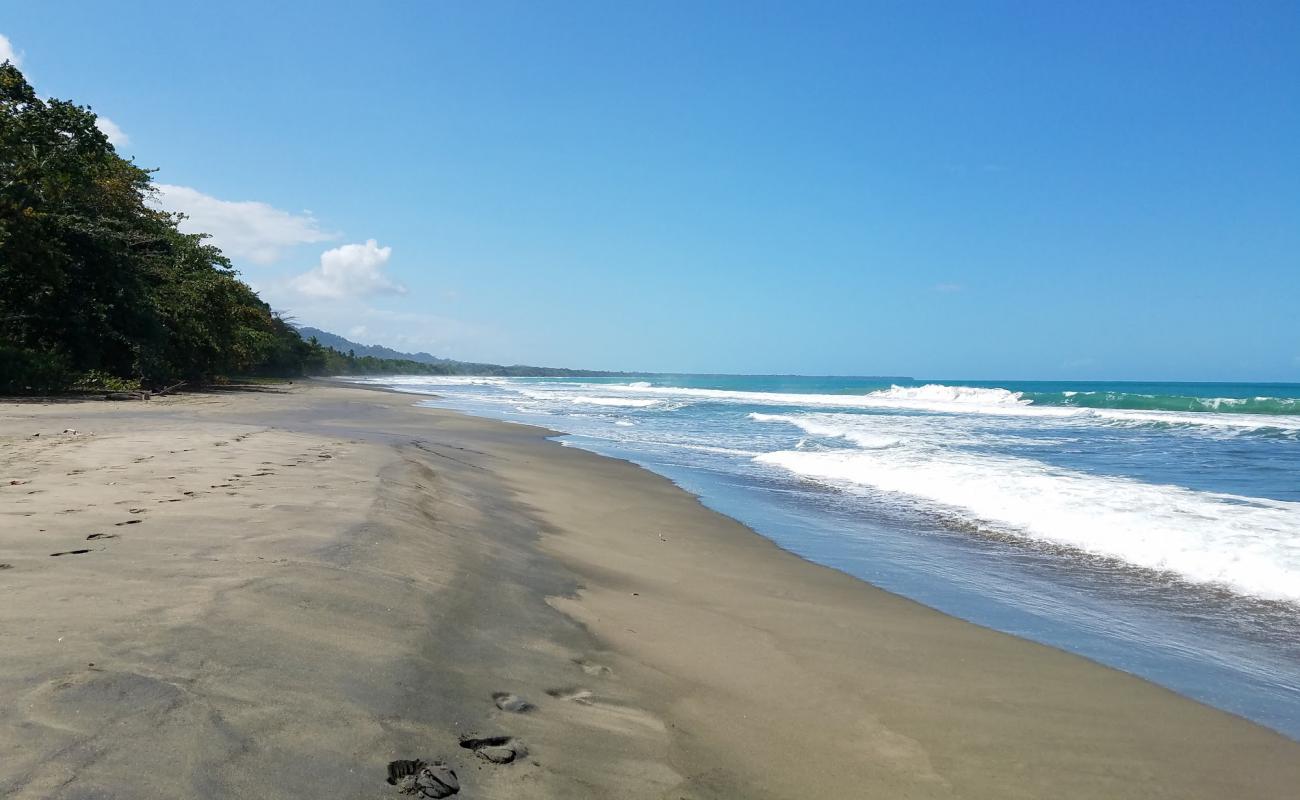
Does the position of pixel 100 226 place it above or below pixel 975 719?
above

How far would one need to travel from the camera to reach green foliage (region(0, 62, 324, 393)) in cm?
1830

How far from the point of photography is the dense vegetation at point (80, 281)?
1833cm

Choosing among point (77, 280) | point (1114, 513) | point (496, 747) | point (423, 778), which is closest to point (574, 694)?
point (496, 747)

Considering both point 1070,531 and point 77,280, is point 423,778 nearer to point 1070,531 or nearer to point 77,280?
point 1070,531

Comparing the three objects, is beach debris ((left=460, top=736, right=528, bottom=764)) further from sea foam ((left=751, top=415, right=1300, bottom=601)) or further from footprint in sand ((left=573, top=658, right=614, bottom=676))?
sea foam ((left=751, top=415, right=1300, bottom=601))

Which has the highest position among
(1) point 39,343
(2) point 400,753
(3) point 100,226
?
(3) point 100,226

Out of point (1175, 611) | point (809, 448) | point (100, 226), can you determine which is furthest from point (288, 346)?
point (1175, 611)

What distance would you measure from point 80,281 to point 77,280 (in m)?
0.10

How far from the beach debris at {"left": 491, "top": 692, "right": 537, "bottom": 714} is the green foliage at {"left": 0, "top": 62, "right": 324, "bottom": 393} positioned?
822 inches

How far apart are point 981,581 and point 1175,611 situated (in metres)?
1.44

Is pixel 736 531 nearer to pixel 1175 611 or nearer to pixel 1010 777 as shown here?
pixel 1175 611

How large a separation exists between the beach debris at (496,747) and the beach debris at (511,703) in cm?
25

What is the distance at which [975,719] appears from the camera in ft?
11.9

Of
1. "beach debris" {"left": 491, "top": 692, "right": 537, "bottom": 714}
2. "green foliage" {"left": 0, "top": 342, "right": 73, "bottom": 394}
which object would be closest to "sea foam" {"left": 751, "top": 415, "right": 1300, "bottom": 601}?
"beach debris" {"left": 491, "top": 692, "right": 537, "bottom": 714}
